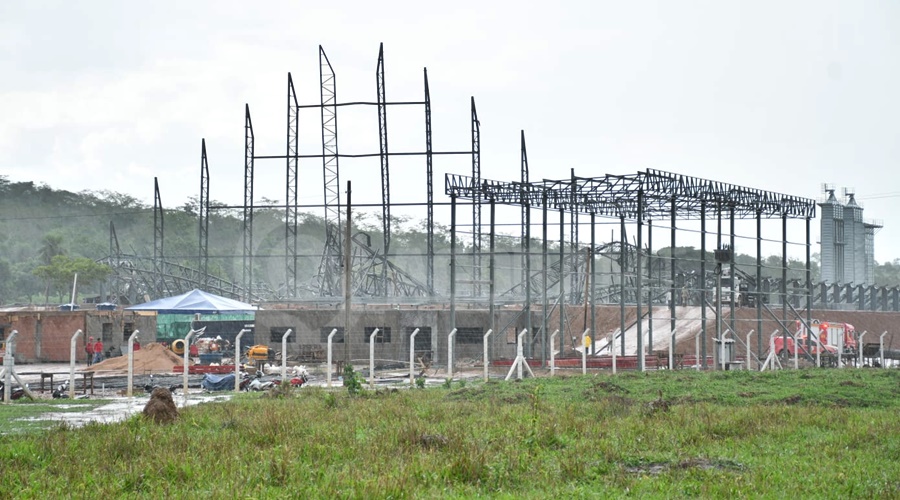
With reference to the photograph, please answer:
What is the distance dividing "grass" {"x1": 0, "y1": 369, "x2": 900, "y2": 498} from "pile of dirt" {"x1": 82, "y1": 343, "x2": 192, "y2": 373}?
59.8ft

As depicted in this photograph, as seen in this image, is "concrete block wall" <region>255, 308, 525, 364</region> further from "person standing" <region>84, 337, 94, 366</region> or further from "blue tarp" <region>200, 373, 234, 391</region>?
"blue tarp" <region>200, 373, 234, 391</region>

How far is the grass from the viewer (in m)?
11.7

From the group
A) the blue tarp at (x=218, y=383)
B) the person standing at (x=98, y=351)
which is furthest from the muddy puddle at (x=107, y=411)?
the person standing at (x=98, y=351)

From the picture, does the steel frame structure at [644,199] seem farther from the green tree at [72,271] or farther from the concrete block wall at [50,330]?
the green tree at [72,271]

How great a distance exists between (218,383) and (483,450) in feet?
54.1

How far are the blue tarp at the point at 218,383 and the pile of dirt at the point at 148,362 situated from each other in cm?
985

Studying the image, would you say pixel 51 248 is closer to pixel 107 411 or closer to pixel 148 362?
pixel 148 362

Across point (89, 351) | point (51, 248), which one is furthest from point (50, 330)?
point (51, 248)

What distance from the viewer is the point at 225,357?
43594 millimetres

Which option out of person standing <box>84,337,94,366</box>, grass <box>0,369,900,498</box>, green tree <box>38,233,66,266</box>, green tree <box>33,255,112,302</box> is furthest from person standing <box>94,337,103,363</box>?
green tree <box>38,233,66,266</box>

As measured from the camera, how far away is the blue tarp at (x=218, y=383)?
29.0 meters

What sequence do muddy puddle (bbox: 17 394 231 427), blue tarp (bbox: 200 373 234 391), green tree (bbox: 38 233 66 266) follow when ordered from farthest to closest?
1. green tree (bbox: 38 233 66 266)
2. blue tarp (bbox: 200 373 234 391)
3. muddy puddle (bbox: 17 394 231 427)

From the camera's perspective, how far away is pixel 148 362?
130 feet

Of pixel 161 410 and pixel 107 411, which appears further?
pixel 107 411
